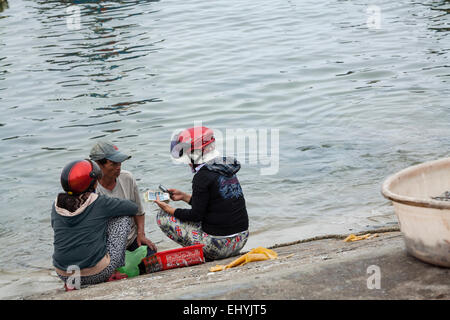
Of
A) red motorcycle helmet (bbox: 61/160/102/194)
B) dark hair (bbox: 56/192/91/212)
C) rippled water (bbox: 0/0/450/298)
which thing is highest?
red motorcycle helmet (bbox: 61/160/102/194)

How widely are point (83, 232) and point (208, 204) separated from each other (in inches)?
43.5

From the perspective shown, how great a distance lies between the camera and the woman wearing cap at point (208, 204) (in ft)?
17.9

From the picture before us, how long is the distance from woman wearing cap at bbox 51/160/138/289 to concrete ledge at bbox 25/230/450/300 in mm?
215

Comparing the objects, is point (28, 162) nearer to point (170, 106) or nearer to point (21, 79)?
point (170, 106)

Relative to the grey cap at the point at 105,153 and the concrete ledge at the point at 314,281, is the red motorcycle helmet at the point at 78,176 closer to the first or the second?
the grey cap at the point at 105,153

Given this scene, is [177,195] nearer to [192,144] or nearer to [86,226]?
[192,144]

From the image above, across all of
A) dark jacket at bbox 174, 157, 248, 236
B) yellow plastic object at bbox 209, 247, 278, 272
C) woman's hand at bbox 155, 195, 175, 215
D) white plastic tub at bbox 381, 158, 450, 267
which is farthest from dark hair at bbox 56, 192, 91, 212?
white plastic tub at bbox 381, 158, 450, 267

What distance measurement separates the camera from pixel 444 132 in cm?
1055

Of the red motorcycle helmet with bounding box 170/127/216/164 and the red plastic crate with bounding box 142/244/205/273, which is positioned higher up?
the red motorcycle helmet with bounding box 170/127/216/164

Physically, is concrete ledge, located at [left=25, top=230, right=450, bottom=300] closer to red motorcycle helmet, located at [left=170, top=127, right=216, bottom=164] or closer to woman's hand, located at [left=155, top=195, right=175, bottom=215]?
woman's hand, located at [left=155, top=195, right=175, bottom=215]

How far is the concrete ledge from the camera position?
379cm

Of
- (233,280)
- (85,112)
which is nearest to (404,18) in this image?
(85,112)

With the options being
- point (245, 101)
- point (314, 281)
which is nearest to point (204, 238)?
point (314, 281)

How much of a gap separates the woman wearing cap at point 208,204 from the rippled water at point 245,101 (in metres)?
1.55
